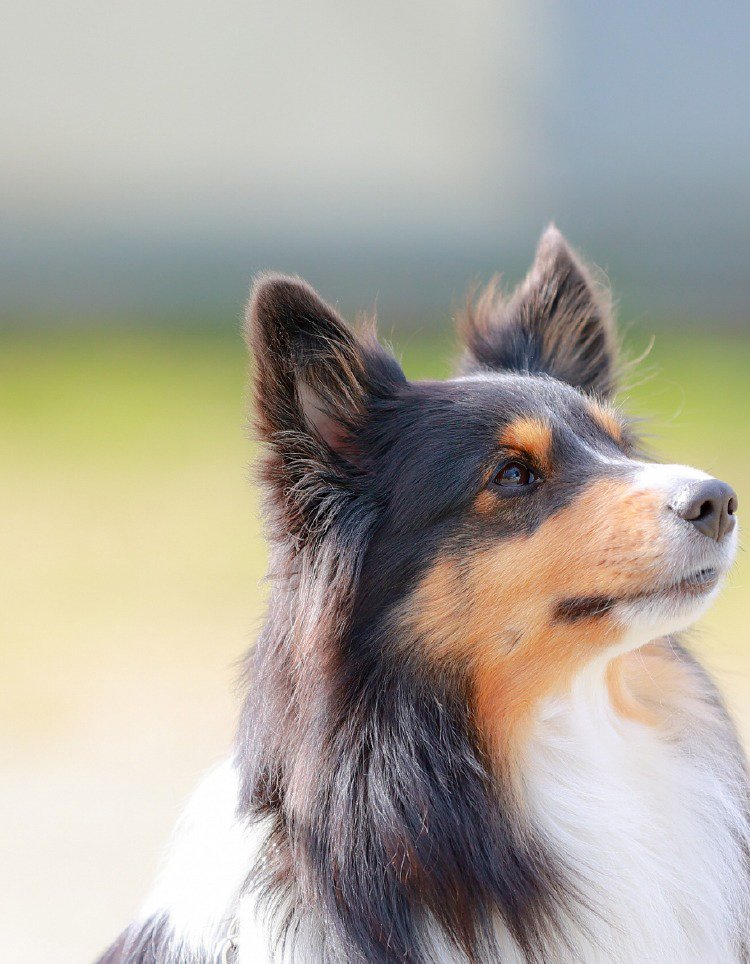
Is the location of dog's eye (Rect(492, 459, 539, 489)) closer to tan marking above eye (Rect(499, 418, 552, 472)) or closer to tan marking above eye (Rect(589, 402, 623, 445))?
tan marking above eye (Rect(499, 418, 552, 472))

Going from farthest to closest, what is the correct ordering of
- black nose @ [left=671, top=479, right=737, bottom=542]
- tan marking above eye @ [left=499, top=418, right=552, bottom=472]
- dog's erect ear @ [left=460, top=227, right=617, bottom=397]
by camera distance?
dog's erect ear @ [left=460, top=227, right=617, bottom=397] → tan marking above eye @ [left=499, top=418, right=552, bottom=472] → black nose @ [left=671, top=479, right=737, bottom=542]

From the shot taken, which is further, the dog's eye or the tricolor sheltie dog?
the dog's eye

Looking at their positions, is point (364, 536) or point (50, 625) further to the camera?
point (50, 625)

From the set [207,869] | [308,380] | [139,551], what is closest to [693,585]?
[308,380]

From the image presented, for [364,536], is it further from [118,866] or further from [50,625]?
[50,625]

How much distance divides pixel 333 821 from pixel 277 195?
1434 centimetres

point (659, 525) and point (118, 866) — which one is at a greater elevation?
point (659, 525)

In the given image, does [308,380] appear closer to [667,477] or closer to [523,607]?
[523,607]

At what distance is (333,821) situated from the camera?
2453mm

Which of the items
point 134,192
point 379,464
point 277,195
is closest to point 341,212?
point 277,195

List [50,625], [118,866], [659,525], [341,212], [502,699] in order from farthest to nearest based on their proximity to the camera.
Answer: [341,212] < [50,625] < [118,866] < [502,699] < [659,525]

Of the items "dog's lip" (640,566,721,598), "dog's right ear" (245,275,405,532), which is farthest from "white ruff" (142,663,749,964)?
"dog's right ear" (245,275,405,532)

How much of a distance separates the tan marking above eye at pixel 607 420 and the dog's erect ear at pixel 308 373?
516 millimetres

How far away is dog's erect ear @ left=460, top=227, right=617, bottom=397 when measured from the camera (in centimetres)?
327
